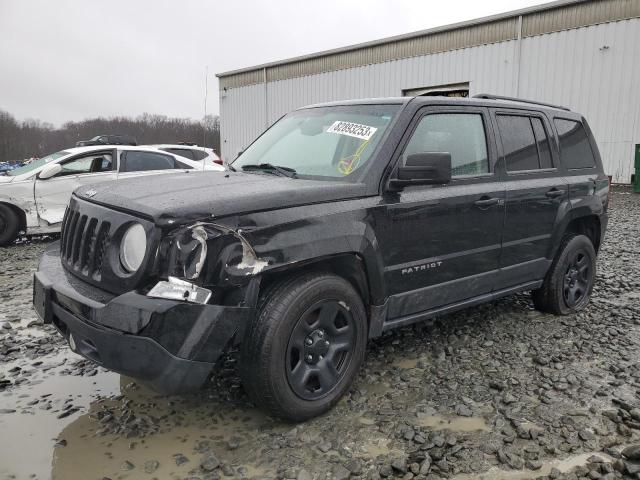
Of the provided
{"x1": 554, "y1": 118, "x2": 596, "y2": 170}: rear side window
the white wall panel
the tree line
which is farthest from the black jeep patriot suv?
the tree line

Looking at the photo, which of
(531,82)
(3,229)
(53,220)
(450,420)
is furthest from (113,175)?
(531,82)

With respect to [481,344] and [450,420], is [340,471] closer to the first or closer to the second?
[450,420]

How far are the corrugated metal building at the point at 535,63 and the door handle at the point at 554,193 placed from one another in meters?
8.58

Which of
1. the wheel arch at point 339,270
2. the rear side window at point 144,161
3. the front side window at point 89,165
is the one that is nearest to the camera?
the wheel arch at point 339,270

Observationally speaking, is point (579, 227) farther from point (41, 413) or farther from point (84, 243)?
point (41, 413)

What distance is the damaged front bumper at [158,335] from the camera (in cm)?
229

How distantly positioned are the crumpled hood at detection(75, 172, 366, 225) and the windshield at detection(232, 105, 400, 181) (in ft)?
0.70

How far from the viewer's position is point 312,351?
280 centimetres

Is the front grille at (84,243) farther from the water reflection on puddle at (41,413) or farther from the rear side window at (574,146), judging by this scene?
the rear side window at (574,146)

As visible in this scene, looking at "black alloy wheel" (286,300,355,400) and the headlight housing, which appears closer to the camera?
the headlight housing

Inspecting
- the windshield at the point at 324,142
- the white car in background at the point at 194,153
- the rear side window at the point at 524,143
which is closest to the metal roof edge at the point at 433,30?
the white car in background at the point at 194,153

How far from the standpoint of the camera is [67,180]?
26.9ft

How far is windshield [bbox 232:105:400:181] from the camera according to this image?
3215 millimetres

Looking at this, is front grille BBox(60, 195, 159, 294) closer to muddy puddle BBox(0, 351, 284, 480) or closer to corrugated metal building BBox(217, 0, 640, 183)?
muddy puddle BBox(0, 351, 284, 480)
